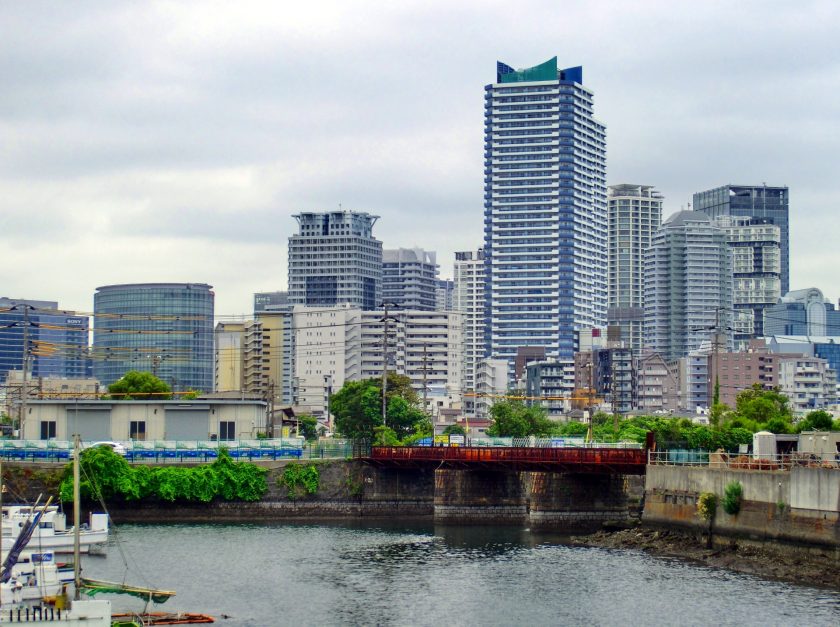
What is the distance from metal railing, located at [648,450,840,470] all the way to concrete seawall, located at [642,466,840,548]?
1.50 meters

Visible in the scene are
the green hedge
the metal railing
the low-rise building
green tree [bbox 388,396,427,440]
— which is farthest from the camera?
green tree [bbox 388,396,427,440]

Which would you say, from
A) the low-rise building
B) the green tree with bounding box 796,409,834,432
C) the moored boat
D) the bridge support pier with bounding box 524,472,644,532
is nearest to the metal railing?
the bridge support pier with bounding box 524,472,644,532

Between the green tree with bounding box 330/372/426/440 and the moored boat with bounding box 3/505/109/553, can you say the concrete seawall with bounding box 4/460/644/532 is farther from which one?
the green tree with bounding box 330/372/426/440

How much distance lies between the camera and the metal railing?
84.3 metres

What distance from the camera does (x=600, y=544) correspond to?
98.1 metres

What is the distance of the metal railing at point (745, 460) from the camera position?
84.3 m

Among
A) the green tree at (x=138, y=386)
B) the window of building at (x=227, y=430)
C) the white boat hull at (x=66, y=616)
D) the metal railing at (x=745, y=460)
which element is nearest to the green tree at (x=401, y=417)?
the window of building at (x=227, y=430)

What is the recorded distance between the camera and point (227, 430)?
136 m

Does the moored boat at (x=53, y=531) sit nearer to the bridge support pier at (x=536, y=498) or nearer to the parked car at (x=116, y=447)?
the parked car at (x=116, y=447)

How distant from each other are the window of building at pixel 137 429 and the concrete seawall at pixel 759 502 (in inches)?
2149

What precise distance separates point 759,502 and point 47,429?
251ft

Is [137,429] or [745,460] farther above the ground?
[137,429]

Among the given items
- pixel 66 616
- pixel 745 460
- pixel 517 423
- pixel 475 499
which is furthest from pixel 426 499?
pixel 66 616

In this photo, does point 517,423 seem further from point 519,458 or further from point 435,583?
point 435,583
